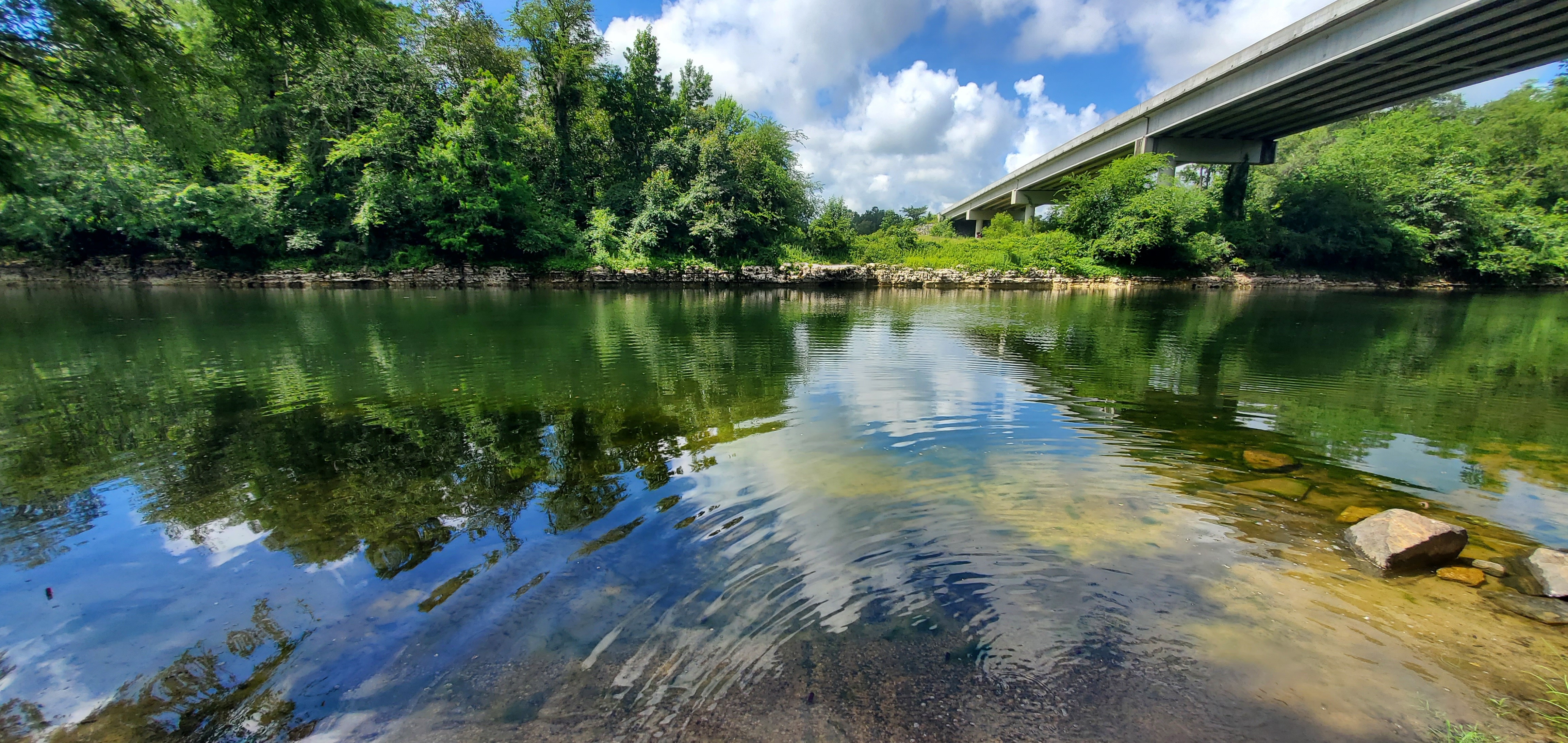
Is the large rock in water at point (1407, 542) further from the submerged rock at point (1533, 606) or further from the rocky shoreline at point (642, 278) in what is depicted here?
the rocky shoreline at point (642, 278)

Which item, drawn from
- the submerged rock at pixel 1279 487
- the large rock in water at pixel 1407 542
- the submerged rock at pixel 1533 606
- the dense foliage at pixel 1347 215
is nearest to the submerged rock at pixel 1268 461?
the submerged rock at pixel 1279 487

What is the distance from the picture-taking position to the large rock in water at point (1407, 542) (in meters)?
4.02

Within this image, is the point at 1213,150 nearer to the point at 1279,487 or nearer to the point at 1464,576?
the point at 1279,487

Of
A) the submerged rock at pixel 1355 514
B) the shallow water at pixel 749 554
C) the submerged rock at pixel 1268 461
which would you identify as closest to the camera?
the shallow water at pixel 749 554

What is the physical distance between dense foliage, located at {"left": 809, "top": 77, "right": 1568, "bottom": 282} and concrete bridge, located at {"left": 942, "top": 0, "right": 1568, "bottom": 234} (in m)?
2.63

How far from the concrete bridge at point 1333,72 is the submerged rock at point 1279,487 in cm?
2664

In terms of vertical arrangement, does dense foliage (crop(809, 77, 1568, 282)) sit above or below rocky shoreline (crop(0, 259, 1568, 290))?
above

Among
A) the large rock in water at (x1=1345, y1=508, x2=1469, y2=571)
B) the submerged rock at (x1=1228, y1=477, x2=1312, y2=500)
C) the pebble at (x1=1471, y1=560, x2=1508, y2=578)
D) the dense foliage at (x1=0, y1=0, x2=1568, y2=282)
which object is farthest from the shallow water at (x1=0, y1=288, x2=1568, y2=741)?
the dense foliage at (x1=0, y1=0, x2=1568, y2=282)

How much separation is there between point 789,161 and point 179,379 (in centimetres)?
3684

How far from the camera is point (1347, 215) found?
36500 millimetres

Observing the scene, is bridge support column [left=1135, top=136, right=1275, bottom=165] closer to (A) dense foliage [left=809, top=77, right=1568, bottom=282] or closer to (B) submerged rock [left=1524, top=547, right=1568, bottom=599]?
(A) dense foliage [left=809, top=77, right=1568, bottom=282]

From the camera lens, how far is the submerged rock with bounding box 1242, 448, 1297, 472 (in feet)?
19.9

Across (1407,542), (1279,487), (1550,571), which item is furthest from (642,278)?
(1550,571)

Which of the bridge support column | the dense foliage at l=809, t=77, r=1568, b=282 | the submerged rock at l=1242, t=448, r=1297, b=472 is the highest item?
the bridge support column
